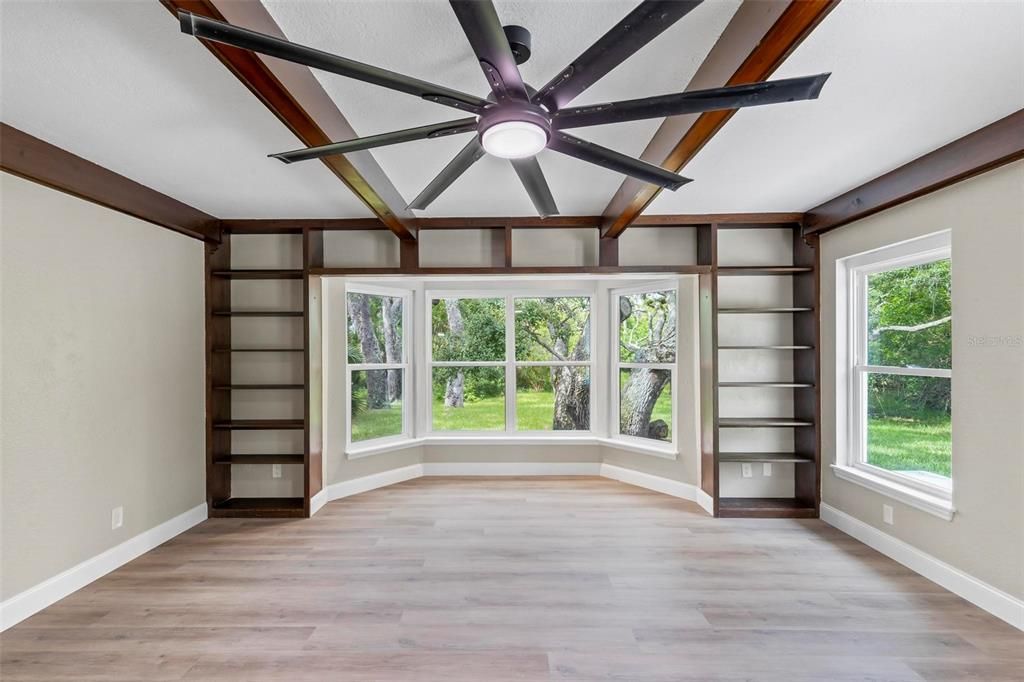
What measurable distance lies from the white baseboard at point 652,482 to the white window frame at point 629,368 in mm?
253

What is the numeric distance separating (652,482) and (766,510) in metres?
1.00

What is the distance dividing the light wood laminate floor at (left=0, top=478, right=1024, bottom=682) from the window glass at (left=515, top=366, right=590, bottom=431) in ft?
4.82

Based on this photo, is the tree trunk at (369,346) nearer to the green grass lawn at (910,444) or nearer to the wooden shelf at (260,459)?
the wooden shelf at (260,459)

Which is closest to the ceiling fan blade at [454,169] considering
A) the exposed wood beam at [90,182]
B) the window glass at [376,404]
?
the exposed wood beam at [90,182]

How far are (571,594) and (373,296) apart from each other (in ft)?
10.7

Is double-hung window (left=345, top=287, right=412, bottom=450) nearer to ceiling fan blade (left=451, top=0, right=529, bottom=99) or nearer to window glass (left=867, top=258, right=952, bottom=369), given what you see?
ceiling fan blade (left=451, top=0, right=529, bottom=99)

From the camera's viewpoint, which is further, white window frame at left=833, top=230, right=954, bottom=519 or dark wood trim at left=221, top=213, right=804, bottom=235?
dark wood trim at left=221, top=213, right=804, bottom=235

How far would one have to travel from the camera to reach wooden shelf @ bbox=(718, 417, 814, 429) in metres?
3.76

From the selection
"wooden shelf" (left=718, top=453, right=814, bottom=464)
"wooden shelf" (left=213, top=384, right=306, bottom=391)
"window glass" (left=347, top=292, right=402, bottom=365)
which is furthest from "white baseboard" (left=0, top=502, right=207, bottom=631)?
"wooden shelf" (left=718, top=453, right=814, bottom=464)

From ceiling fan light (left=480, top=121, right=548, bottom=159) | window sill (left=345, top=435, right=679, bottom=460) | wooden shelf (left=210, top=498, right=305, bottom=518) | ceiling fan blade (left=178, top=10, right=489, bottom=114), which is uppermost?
ceiling fan blade (left=178, top=10, right=489, bottom=114)

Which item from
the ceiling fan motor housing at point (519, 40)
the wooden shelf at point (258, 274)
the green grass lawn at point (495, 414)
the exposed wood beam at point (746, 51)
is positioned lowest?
the green grass lawn at point (495, 414)

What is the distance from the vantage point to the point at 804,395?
3.84 m

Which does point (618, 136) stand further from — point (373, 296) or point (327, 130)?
point (373, 296)

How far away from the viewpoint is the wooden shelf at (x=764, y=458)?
374 cm
